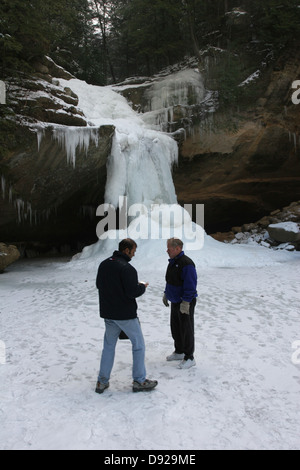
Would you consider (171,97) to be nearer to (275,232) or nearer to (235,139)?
(235,139)

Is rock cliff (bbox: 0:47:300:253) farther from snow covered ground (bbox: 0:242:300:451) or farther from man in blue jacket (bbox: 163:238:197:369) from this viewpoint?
man in blue jacket (bbox: 163:238:197:369)

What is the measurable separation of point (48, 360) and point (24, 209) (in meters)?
9.63

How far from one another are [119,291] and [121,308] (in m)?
0.16

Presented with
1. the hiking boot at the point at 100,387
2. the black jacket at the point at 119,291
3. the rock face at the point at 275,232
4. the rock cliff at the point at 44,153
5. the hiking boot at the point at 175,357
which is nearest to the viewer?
the black jacket at the point at 119,291

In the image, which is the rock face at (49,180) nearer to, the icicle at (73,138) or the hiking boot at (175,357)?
the icicle at (73,138)

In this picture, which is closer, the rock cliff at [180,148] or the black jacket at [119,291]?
the black jacket at [119,291]

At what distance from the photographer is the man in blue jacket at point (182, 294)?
12.7 ft

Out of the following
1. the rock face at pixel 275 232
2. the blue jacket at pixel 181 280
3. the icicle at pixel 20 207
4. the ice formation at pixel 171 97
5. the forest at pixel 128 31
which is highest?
the forest at pixel 128 31

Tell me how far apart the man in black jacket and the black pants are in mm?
668

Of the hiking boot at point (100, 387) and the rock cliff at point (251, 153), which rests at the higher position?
the rock cliff at point (251, 153)

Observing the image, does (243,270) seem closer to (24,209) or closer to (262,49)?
(24,209)

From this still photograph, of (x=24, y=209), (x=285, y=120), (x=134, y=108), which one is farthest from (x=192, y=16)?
(x=24, y=209)

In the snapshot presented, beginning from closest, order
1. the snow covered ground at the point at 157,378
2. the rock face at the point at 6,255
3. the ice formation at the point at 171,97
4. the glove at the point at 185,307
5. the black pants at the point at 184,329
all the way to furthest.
Answer: the snow covered ground at the point at 157,378 < the glove at the point at 185,307 < the black pants at the point at 184,329 < the rock face at the point at 6,255 < the ice formation at the point at 171,97

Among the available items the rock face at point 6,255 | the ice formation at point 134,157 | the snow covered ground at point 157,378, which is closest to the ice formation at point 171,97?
the ice formation at point 134,157
